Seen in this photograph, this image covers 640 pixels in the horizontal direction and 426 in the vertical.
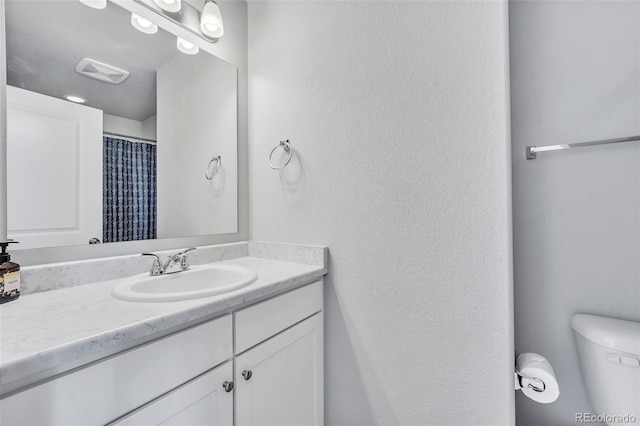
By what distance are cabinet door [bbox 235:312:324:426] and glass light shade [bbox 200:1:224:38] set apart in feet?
4.75

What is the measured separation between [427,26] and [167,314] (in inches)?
51.0

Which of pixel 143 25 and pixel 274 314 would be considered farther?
pixel 143 25

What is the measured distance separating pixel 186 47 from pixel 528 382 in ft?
6.39

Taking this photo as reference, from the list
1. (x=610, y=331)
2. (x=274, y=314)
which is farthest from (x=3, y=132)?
(x=610, y=331)

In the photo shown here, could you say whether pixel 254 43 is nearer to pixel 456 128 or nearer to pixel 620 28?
pixel 456 128

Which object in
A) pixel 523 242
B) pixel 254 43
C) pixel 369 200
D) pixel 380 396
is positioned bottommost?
pixel 380 396

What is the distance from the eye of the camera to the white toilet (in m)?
0.81

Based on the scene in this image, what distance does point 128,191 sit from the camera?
45.1 inches

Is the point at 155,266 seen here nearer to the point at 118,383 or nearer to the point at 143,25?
the point at 118,383

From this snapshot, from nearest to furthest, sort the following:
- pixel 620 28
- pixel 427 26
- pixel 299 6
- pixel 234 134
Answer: pixel 620 28 < pixel 427 26 < pixel 299 6 < pixel 234 134

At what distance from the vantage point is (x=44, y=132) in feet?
3.15

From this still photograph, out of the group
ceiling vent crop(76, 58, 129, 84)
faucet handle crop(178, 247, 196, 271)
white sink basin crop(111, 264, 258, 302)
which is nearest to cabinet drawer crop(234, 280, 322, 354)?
white sink basin crop(111, 264, 258, 302)

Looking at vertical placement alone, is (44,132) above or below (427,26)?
below

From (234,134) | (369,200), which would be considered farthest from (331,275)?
(234,134)
